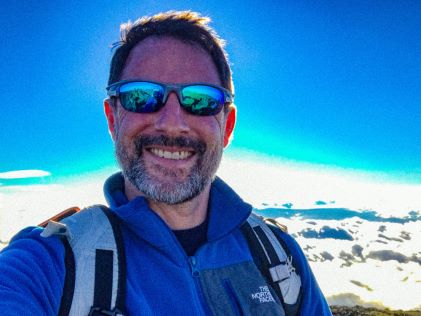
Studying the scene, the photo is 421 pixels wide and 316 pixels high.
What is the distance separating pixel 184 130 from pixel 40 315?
277 centimetres

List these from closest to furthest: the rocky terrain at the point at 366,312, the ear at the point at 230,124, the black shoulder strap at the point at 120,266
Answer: the black shoulder strap at the point at 120,266 → the ear at the point at 230,124 → the rocky terrain at the point at 366,312

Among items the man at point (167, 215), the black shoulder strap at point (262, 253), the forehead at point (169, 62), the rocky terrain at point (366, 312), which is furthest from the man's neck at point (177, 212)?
the rocky terrain at point (366, 312)

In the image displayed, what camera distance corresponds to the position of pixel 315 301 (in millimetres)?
5102

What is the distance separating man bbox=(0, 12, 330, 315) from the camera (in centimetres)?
332

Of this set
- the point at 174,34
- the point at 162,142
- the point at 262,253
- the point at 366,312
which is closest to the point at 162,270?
the point at 262,253

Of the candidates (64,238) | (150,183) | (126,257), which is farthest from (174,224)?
(64,238)

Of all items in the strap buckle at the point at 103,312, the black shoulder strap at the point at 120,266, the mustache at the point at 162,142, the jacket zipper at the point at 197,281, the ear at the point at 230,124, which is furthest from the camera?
the ear at the point at 230,124

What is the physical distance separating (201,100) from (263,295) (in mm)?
2653

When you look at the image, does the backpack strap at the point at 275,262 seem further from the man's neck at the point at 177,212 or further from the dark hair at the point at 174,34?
the dark hair at the point at 174,34

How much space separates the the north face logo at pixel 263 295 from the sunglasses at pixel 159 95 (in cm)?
242

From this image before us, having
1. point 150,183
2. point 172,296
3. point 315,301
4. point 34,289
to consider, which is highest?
point 150,183

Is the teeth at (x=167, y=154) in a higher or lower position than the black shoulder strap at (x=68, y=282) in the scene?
higher

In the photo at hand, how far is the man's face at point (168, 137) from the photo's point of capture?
4840 mm

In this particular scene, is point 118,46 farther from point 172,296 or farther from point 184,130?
point 172,296
